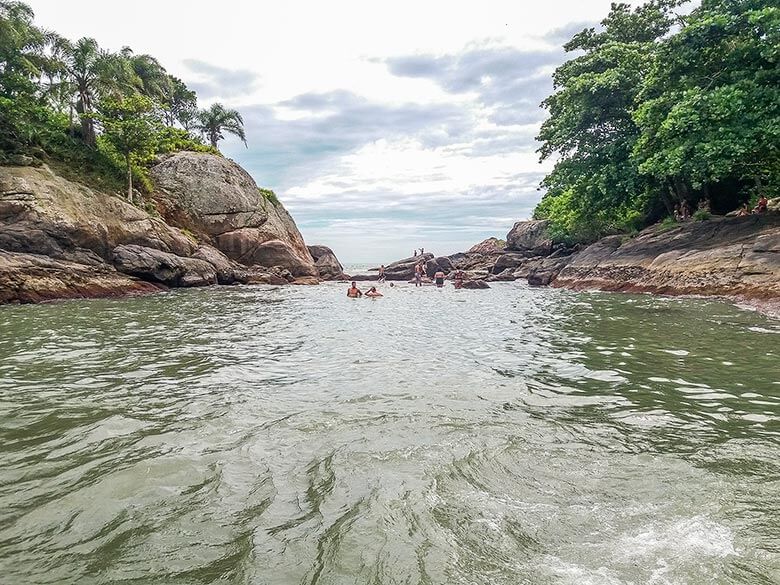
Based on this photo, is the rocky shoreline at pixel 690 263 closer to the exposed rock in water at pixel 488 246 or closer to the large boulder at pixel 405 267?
the large boulder at pixel 405 267

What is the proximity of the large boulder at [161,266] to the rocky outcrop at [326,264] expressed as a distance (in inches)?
696

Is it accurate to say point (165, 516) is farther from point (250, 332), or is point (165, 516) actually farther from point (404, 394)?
point (250, 332)

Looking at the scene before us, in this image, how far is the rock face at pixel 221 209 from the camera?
35.8 m

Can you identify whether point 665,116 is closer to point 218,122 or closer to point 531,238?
point 531,238

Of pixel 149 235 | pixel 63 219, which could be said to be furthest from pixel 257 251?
pixel 63 219

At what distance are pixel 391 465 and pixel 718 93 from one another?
20582 millimetres

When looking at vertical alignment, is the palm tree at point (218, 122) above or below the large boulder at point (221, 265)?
above

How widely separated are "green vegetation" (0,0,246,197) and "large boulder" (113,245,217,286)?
653 centimetres

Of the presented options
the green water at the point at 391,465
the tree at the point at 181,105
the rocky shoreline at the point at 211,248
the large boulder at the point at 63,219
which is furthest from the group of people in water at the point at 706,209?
the tree at the point at 181,105

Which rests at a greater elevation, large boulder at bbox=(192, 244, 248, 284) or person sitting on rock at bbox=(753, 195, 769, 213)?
person sitting on rock at bbox=(753, 195, 769, 213)

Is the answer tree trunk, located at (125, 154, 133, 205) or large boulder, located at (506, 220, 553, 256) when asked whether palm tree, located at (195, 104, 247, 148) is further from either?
large boulder, located at (506, 220, 553, 256)

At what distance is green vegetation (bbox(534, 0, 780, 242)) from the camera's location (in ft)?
58.3

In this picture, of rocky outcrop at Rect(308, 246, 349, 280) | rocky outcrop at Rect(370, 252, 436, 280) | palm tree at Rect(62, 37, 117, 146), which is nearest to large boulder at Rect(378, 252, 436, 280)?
rocky outcrop at Rect(370, 252, 436, 280)

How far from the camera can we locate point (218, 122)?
47.6m
